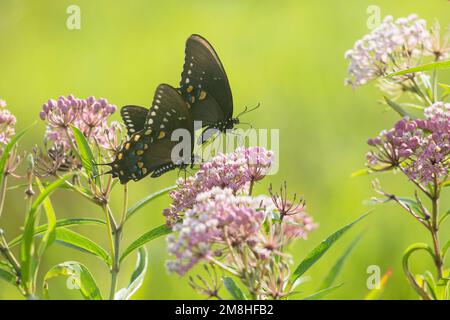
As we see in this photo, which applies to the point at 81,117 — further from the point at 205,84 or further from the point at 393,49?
the point at 393,49

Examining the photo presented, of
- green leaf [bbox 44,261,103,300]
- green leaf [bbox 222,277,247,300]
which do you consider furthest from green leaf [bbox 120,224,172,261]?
green leaf [bbox 222,277,247,300]

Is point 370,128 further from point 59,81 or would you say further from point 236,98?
point 59,81

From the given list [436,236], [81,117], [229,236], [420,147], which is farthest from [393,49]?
[229,236]

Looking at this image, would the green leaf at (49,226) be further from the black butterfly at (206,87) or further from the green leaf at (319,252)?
the black butterfly at (206,87)

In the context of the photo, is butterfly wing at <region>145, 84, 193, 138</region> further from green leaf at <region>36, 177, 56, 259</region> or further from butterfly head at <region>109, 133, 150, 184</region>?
green leaf at <region>36, 177, 56, 259</region>

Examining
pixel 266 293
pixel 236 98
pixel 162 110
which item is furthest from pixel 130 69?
pixel 266 293

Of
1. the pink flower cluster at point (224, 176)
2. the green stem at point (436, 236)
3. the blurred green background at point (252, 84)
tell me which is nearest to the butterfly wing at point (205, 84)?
the pink flower cluster at point (224, 176)
